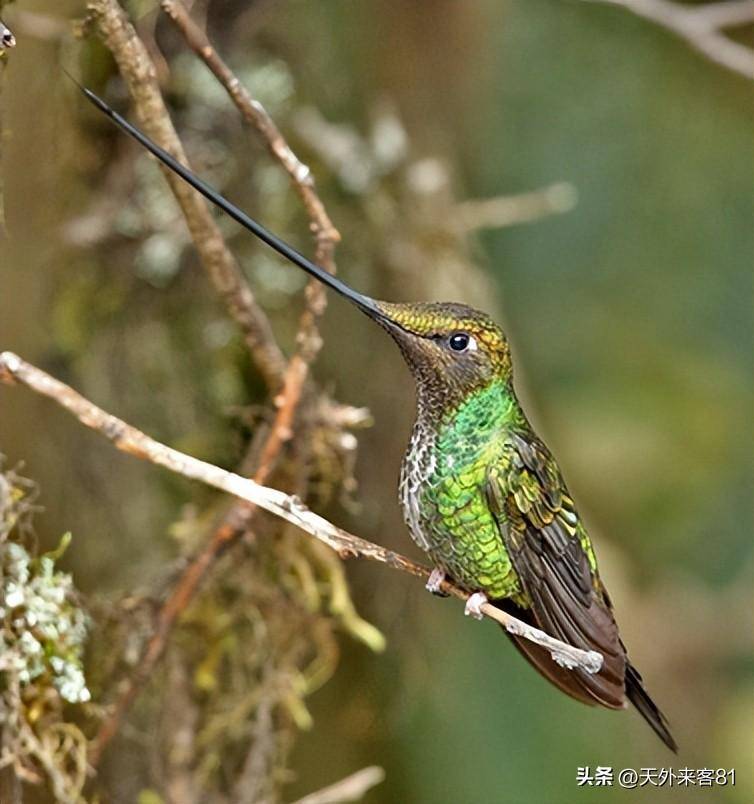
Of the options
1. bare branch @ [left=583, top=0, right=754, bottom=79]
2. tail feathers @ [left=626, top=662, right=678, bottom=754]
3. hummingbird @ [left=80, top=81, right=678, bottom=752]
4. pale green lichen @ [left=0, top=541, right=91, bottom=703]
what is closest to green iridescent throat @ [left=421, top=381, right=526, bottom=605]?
hummingbird @ [left=80, top=81, right=678, bottom=752]

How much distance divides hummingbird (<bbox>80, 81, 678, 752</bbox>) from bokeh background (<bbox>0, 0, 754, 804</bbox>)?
53 centimetres

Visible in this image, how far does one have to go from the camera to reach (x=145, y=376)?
1.88 meters

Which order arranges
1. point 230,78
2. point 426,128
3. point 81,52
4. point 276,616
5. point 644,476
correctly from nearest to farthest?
point 230,78 < point 81,52 < point 276,616 < point 426,128 < point 644,476

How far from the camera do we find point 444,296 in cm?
207

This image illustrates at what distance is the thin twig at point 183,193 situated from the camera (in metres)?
1.08

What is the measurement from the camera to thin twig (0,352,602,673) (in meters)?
0.94

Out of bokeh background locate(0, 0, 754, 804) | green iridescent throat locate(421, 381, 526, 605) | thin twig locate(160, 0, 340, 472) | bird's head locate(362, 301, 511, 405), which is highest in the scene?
bokeh background locate(0, 0, 754, 804)

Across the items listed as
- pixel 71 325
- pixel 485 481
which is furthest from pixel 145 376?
pixel 485 481

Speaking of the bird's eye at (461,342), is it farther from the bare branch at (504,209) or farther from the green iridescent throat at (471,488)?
the bare branch at (504,209)

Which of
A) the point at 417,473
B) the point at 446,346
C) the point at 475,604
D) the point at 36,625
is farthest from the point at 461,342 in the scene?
the point at 36,625

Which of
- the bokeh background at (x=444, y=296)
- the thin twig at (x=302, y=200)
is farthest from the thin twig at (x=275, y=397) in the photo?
the bokeh background at (x=444, y=296)

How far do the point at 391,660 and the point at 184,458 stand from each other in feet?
3.53

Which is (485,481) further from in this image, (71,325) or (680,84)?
(680,84)

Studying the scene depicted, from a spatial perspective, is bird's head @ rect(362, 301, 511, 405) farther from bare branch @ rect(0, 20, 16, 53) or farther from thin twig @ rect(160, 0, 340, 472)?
bare branch @ rect(0, 20, 16, 53)
